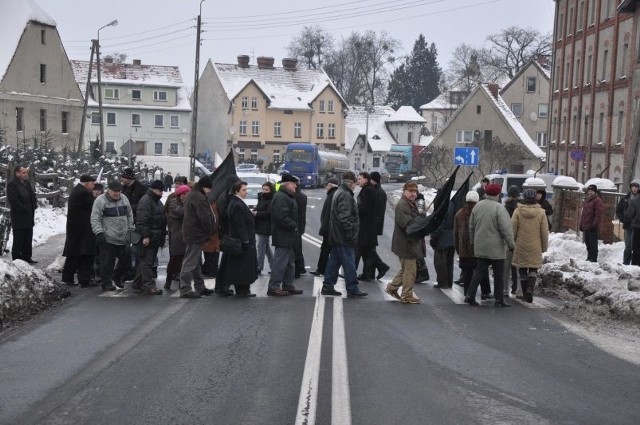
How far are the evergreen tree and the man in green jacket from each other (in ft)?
378

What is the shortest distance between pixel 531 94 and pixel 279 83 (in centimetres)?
2720

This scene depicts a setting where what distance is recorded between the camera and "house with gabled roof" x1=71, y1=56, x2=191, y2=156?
9012cm

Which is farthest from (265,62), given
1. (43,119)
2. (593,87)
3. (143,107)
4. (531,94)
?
(593,87)

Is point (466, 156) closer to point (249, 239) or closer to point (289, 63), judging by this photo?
point (249, 239)

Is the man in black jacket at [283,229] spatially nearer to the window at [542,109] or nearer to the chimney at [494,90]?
the chimney at [494,90]

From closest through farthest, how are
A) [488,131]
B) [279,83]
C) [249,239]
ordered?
[249,239] < [488,131] < [279,83]

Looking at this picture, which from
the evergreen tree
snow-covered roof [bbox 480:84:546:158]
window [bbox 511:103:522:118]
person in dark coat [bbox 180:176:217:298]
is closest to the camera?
person in dark coat [bbox 180:176:217:298]

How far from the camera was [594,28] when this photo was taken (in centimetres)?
4853

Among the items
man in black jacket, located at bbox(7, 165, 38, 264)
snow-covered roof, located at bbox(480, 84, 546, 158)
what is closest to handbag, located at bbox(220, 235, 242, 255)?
man in black jacket, located at bbox(7, 165, 38, 264)

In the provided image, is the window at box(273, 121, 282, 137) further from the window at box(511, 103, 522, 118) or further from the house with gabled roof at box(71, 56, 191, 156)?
the window at box(511, 103, 522, 118)

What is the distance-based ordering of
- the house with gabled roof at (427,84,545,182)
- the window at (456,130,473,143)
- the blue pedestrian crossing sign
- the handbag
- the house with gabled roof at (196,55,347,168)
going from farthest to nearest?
the house with gabled roof at (196,55,347,168)
the window at (456,130,473,143)
the house with gabled roof at (427,84,545,182)
the blue pedestrian crossing sign
the handbag

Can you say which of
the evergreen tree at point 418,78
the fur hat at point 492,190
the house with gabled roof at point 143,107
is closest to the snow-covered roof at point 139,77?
the house with gabled roof at point 143,107

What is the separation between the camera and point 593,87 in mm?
47938

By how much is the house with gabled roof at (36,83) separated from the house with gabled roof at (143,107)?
2661cm
